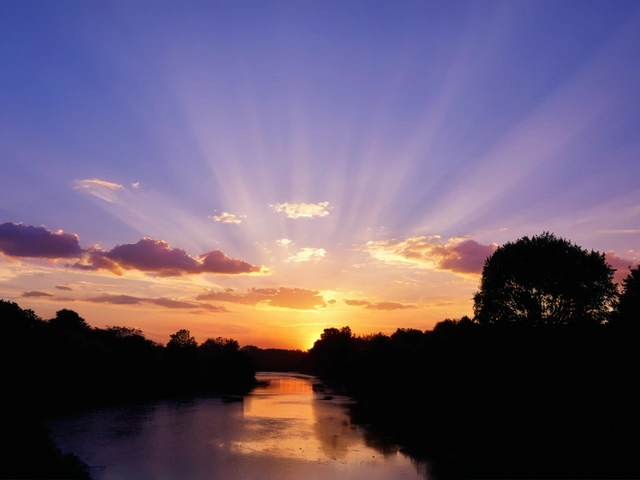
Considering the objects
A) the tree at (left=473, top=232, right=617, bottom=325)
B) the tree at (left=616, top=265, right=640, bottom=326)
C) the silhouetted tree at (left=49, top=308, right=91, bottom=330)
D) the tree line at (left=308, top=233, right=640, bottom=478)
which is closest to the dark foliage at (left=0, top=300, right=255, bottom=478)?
the silhouetted tree at (left=49, top=308, right=91, bottom=330)

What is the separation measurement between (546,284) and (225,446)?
43092 millimetres

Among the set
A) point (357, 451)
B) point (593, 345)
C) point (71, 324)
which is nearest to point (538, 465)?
point (357, 451)

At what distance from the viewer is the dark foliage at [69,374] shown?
84.0 ft

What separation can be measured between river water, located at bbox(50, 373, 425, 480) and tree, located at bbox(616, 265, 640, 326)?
25.5 m

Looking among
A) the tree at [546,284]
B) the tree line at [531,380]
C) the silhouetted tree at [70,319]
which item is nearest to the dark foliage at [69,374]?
the silhouetted tree at [70,319]

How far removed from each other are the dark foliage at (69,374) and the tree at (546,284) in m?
51.6

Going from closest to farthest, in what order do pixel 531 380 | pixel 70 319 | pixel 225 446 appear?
pixel 225 446
pixel 531 380
pixel 70 319

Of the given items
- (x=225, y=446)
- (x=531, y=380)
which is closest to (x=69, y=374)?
(x=225, y=446)

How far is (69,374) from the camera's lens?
255 ft

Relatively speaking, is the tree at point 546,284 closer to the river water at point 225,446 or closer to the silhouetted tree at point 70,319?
the river water at point 225,446

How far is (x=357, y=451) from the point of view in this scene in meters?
37.4

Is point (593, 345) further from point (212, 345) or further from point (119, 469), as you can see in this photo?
point (212, 345)

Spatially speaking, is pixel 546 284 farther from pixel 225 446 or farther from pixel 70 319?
pixel 70 319

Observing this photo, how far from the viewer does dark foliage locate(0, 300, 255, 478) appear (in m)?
25.6
